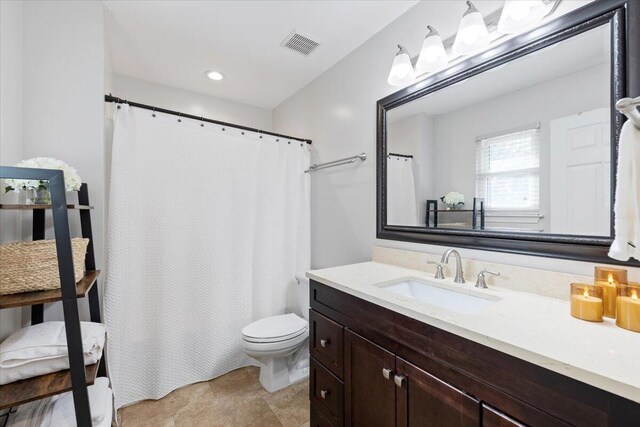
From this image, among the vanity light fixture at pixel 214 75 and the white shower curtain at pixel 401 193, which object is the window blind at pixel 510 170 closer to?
the white shower curtain at pixel 401 193

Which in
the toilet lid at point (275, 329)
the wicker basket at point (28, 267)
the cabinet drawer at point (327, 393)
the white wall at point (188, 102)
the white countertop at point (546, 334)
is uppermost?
the white wall at point (188, 102)

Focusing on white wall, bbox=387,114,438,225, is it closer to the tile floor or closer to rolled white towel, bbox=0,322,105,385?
the tile floor

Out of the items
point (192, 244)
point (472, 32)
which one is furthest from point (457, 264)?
point (192, 244)

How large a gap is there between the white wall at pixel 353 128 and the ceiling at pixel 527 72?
0.29 m

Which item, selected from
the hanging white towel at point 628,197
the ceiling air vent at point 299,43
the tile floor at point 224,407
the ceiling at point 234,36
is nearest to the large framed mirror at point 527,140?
the hanging white towel at point 628,197

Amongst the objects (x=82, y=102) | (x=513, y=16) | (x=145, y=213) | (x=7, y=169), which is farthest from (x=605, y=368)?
(x=82, y=102)

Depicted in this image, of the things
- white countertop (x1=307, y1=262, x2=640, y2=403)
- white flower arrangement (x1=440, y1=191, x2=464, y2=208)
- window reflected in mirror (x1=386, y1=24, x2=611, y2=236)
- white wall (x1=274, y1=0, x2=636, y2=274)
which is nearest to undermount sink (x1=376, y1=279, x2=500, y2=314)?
white countertop (x1=307, y1=262, x2=640, y2=403)

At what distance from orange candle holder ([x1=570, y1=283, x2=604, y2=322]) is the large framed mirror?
0.16 meters

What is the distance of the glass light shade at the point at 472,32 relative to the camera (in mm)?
1164

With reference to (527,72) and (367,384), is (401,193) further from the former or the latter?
(367,384)

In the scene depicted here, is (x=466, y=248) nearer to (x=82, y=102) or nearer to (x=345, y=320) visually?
(x=345, y=320)

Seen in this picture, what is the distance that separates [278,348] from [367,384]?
81 cm

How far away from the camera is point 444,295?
1.25m

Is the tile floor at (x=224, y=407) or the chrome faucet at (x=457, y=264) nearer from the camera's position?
the chrome faucet at (x=457, y=264)
